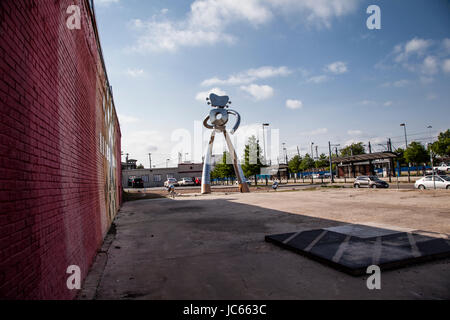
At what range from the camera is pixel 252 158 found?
45.9m

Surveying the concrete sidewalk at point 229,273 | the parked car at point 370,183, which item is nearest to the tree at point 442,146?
the parked car at point 370,183

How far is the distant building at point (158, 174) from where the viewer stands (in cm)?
6994

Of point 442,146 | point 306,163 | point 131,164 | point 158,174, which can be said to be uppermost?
point 131,164

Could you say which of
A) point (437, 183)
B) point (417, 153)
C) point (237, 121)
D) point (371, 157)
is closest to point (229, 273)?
point (237, 121)

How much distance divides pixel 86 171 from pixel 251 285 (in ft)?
13.7

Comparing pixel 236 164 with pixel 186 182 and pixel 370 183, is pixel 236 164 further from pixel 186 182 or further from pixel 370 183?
pixel 186 182

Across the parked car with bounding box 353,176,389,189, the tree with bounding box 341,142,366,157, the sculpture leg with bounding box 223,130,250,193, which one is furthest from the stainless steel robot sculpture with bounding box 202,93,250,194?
the tree with bounding box 341,142,366,157

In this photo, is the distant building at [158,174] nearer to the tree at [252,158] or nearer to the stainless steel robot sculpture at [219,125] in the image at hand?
the tree at [252,158]

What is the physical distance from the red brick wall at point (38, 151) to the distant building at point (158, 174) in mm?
66439

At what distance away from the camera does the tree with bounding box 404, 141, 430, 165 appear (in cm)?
4666

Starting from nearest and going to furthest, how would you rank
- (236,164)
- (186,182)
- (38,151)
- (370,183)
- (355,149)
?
(38,151) < (370,183) < (236,164) < (186,182) < (355,149)

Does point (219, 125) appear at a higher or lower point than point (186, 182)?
higher

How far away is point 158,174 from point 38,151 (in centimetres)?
7021
